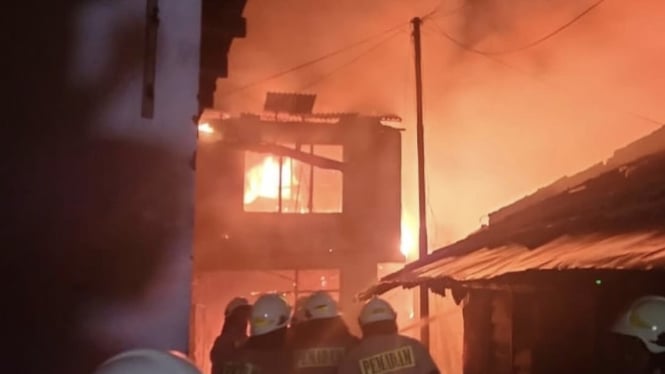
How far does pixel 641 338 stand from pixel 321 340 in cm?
276

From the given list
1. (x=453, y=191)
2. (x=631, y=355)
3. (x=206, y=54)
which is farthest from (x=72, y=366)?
(x=453, y=191)

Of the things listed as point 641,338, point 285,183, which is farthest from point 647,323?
point 285,183

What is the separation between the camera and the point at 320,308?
24.1ft

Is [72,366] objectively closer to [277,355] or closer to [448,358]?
[277,355]

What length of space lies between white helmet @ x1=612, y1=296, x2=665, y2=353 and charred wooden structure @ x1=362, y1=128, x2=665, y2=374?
424 mm

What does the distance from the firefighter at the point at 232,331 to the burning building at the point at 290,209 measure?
12696 mm

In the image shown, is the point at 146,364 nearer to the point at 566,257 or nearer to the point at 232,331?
the point at 566,257

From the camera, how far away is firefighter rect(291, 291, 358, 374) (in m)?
6.58

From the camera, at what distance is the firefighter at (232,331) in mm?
8219

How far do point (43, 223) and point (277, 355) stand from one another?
2737mm

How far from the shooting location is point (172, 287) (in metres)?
3.99

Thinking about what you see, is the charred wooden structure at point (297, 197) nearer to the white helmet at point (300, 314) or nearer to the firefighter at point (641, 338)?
the white helmet at point (300, 314)

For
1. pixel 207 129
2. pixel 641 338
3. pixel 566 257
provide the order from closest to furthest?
pixel 641 338
pixel 566 257
pixel 207 129

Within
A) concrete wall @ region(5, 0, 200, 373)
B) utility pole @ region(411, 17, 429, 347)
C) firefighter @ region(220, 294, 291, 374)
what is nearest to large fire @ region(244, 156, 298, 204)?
utility pole @ region(411, 17, 429, 347)
